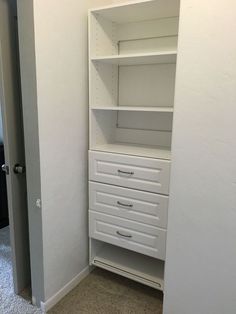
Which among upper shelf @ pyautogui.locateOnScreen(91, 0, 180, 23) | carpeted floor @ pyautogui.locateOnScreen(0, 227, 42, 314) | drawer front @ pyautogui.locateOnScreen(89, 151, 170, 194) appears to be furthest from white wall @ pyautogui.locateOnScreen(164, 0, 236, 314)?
carpeted floor @ pyautogui.locateOnScreen(0, 227, 42, 314)

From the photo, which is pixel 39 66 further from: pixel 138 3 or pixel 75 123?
pixel 138 3

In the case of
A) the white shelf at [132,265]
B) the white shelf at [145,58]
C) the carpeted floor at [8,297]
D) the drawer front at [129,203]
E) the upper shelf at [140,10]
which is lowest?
the carpeted floor at [8,297]

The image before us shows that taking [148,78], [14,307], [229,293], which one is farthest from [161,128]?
[14,307]

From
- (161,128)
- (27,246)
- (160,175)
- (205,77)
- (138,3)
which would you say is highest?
(138,3)

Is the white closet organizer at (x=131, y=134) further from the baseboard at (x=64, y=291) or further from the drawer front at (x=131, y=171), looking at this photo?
the baseboard at (x=64, y=291)

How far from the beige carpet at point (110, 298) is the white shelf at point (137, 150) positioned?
1.06m

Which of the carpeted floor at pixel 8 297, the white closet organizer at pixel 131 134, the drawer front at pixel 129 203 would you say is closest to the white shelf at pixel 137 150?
the white closet organizer at pixel 131 134

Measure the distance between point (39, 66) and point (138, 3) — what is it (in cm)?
70

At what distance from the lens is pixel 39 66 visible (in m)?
1.56

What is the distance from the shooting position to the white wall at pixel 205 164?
1292 mm

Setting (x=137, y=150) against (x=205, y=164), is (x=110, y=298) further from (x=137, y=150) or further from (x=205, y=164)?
(x=205, y=164)

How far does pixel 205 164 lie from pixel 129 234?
32.2 inches

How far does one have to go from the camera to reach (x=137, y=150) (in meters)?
1.93

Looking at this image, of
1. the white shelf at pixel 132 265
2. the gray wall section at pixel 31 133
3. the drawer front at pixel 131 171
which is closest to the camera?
the gray wall section at pixel 31 133
